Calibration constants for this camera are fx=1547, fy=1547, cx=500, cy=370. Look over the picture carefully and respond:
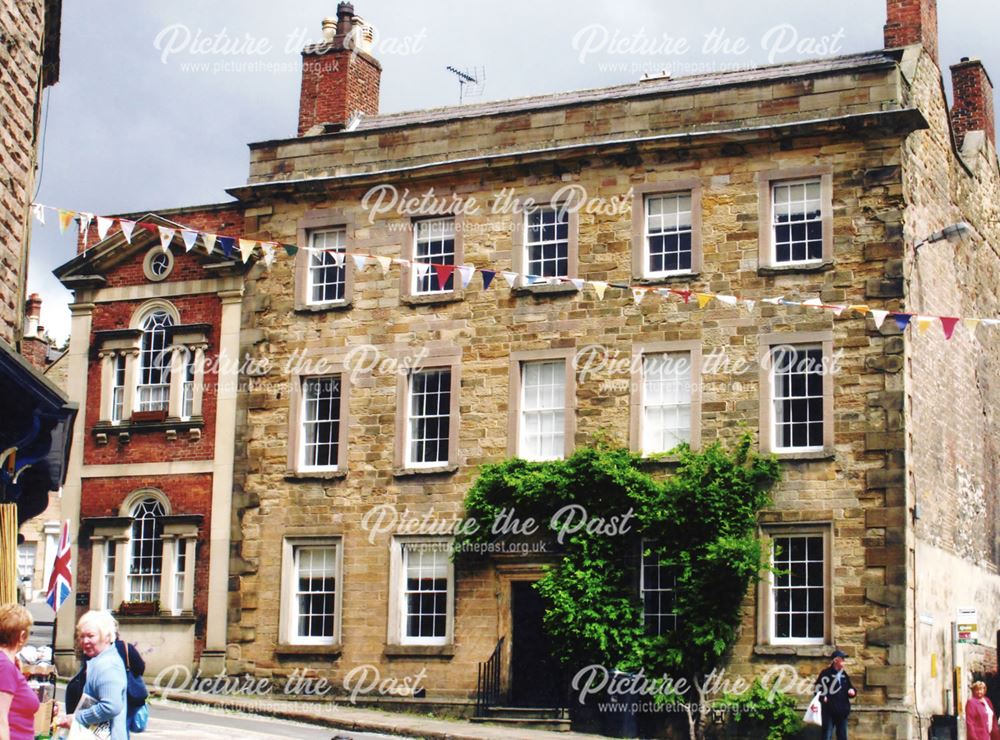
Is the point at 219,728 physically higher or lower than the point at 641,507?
lower

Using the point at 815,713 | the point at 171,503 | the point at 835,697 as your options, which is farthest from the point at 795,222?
the point at 171,503

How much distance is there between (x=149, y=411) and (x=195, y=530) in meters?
2.57

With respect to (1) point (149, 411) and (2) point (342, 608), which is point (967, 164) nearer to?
(2) point (342, 608)

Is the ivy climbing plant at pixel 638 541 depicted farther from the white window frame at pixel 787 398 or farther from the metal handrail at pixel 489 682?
the metal handrail at pixel 489 682

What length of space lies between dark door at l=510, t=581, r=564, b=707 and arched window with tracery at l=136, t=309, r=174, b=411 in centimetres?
813

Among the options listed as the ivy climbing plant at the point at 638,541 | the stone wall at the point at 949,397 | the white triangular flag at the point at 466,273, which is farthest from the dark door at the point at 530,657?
the stone wall at the point at 949,397

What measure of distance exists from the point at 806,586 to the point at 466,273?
745cm

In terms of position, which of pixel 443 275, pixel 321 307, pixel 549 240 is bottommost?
pixel 321 307

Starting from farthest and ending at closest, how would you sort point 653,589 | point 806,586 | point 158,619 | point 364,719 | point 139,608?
point 139,608 < point 158,619 < point 653,589 < point 364,719 < point 806,586

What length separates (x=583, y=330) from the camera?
2633 centimetres

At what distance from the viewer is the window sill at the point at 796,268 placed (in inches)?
973

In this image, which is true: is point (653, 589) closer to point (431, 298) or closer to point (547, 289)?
point (547, 289)

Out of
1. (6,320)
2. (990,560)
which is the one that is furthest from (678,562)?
(6,320)

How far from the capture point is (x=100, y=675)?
10359mm
